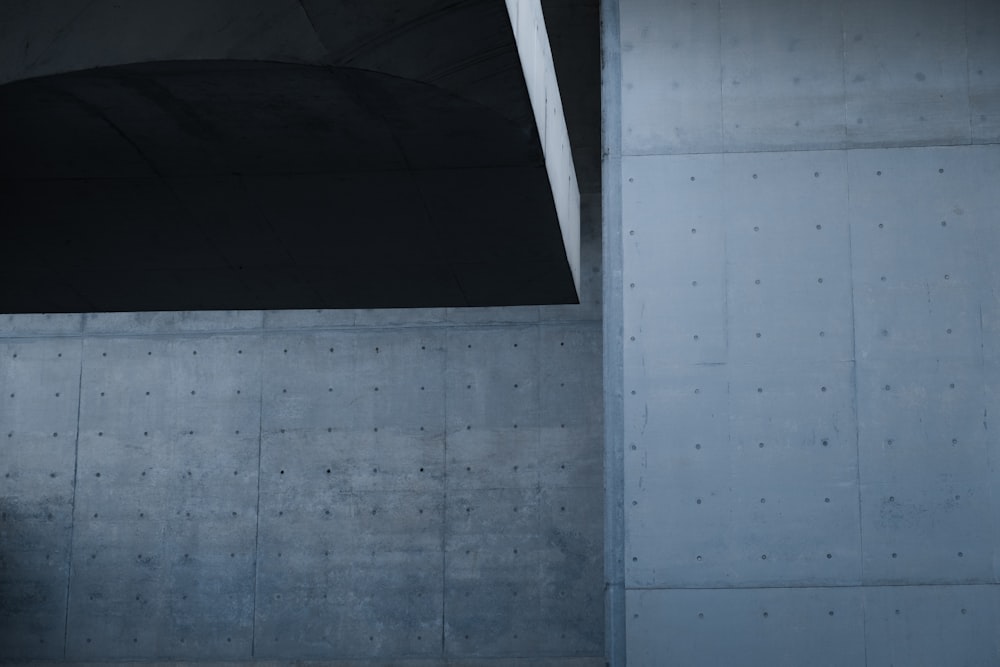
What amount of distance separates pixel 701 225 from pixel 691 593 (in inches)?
83.8

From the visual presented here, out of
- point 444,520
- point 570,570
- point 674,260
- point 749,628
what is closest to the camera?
point 749,628

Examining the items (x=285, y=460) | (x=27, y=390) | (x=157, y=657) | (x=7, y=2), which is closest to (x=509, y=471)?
(x=285, y=460)

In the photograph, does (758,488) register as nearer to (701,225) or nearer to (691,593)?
(691,593)

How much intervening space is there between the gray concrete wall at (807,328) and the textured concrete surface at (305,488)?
5.24 metres

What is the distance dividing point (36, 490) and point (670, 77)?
8.80 m

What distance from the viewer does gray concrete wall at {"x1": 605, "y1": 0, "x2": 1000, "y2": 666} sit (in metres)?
6.77

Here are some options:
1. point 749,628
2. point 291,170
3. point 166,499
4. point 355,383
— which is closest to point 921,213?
point 749,628

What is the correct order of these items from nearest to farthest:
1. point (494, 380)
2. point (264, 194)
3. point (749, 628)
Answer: point (749, 628) → point (264, 194) → point (494, 380)

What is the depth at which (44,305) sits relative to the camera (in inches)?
401

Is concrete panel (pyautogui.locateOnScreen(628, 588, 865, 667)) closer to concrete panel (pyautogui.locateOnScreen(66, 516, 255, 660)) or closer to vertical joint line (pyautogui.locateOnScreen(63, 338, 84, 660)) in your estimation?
concrete panel (pyautogui.locateOnScreen(66, 516, 255, 660))

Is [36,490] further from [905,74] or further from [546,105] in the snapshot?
[905,74]

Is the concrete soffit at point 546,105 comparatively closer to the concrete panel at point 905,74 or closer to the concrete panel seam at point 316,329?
the concrete panel at point 905,74

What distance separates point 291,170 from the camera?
725 centimetres

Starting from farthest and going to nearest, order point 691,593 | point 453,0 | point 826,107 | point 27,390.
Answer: point 27,390 < point 826,107 < point 691,593 < point 453,0
